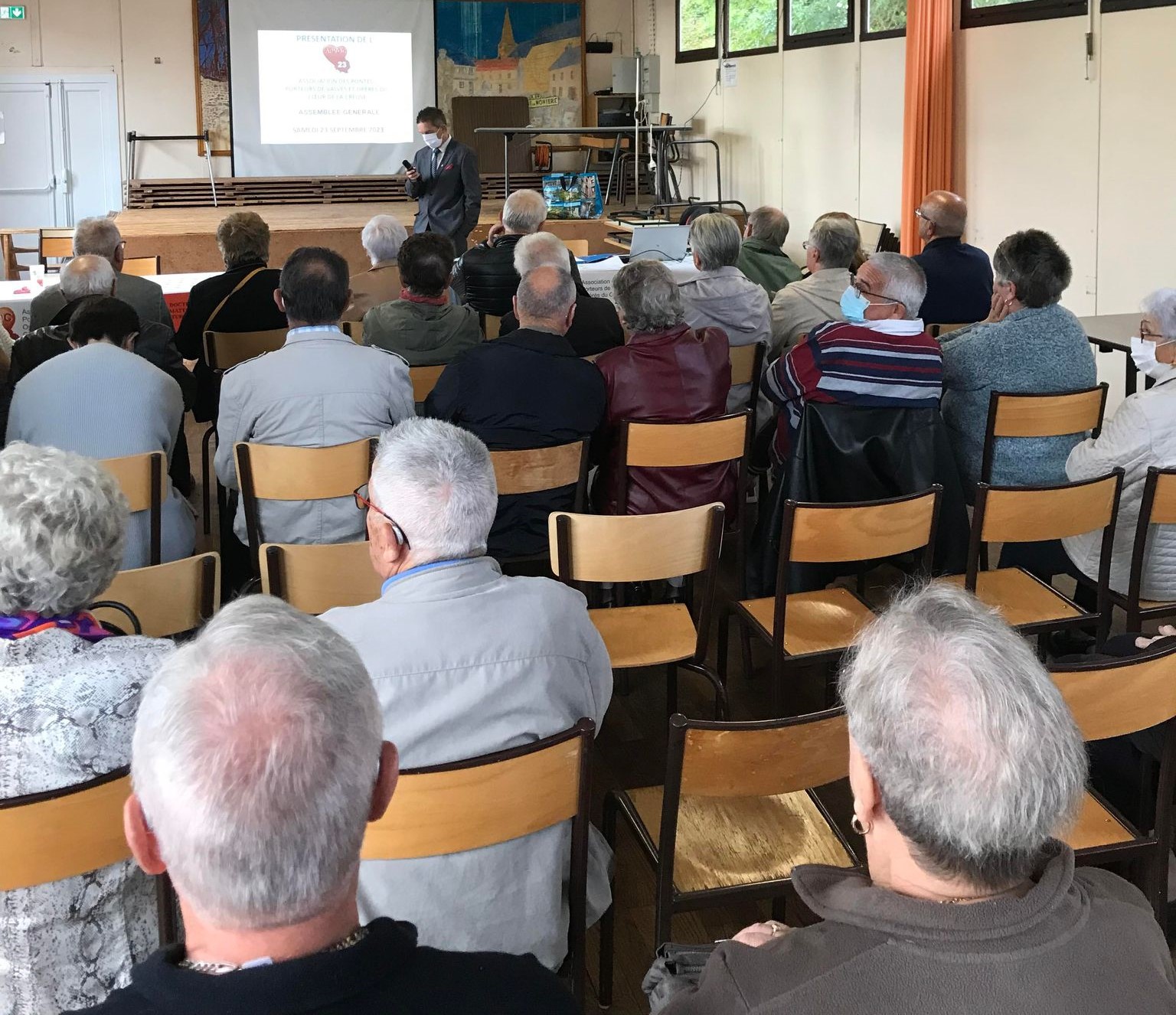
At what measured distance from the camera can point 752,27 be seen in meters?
11.7

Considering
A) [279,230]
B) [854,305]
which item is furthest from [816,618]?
[279,230]

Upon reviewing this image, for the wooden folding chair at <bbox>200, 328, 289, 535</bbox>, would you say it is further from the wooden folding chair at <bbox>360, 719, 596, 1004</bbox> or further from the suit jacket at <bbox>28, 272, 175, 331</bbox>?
the wooden folding chair at <bbox>360, 719, 596, 1004</bbox>

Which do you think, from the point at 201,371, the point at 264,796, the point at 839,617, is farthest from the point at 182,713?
the point at 201,371

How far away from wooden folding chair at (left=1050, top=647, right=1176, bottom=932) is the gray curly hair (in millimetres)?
1533

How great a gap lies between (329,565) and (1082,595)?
238cm

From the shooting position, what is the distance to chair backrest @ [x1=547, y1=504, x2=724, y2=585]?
2.91m

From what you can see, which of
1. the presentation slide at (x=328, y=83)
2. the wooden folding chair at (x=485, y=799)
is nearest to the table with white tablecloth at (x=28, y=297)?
the wooden folding chair at (x=485, y=799)

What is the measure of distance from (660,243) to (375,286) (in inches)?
95.5

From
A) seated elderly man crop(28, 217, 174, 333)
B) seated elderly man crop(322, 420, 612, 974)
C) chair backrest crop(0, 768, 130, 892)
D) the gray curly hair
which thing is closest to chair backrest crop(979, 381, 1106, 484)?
seated elderly man crop(322, 420, 612, 974)

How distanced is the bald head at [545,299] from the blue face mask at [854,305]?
89cm

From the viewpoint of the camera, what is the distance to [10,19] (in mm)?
12398

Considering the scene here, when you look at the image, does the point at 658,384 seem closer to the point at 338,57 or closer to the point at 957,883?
the point at 957,883

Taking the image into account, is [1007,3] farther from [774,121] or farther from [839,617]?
[839,617]

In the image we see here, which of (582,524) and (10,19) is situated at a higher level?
(10,19)
